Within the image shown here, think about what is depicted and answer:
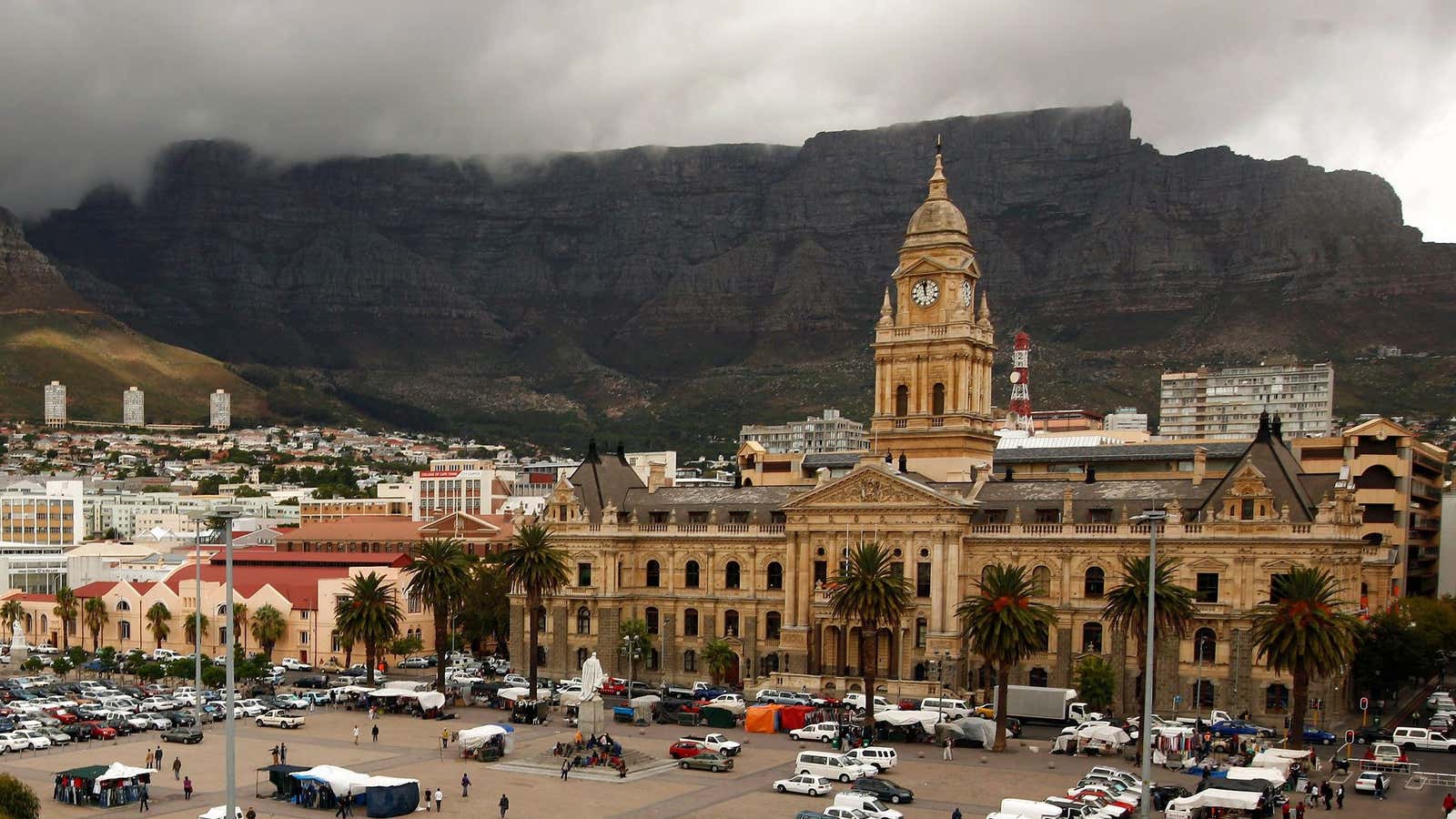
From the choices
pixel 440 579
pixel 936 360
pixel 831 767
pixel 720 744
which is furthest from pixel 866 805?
pixel 936 360

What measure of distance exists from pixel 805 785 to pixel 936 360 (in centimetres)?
4880

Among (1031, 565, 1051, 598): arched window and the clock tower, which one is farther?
the clock tower

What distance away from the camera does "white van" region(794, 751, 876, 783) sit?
66.9 meters

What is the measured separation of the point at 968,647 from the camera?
9394 centimetres

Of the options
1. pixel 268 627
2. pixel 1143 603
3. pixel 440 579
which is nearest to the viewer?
pixel 1143 603

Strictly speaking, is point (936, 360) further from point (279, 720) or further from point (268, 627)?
point (268, 627)

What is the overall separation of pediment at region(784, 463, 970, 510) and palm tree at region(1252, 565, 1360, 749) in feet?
85.2

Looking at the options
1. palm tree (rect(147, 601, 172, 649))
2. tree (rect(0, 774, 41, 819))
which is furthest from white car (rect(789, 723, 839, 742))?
palm tree (rect(147, 601, 172, 649))

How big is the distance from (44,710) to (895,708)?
171 ft

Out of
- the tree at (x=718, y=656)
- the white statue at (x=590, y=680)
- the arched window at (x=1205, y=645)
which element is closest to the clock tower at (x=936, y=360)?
the tree at (x=718, y=656)

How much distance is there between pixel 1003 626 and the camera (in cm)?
7519

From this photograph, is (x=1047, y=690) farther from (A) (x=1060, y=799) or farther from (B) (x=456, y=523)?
(B) (x=456, y=523)

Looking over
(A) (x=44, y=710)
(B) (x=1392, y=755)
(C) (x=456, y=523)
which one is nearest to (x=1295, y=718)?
(B) (x=1392, y=755)

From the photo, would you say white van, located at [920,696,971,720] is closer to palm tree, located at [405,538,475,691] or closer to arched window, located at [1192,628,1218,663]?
arched window, located at [1192,628,1218,663]
